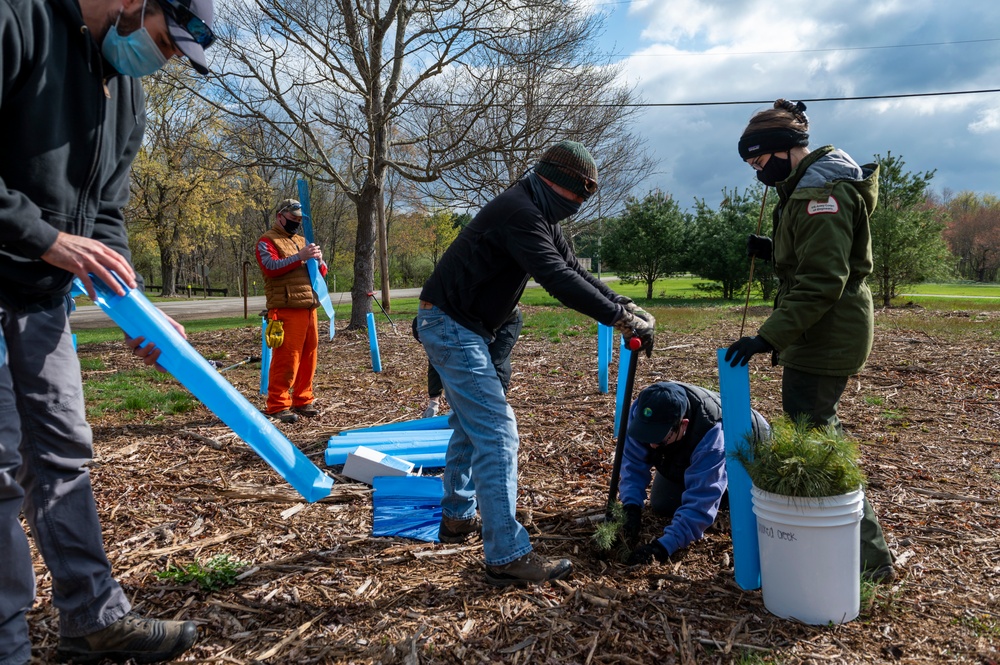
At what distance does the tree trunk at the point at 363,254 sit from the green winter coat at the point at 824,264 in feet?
37.9

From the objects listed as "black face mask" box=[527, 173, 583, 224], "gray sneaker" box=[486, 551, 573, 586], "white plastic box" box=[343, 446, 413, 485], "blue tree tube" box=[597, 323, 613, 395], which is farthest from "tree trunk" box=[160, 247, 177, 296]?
"gray sneaker" box=[486, 551, 573, 586]

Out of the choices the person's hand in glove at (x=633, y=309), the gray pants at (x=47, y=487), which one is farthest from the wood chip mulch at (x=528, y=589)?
the person's hand in glove at (x=633, y=309)

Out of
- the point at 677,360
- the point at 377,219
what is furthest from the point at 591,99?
the point at 677,360

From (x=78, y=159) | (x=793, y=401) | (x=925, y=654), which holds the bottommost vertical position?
(x=925, y=654)

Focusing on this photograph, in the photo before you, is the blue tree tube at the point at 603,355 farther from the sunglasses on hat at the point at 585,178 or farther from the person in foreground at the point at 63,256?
the person in foreground at the point at 63,256

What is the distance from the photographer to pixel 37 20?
6.39 ft

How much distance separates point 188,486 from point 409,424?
181 centimetres

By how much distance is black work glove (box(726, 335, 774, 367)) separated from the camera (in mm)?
2861

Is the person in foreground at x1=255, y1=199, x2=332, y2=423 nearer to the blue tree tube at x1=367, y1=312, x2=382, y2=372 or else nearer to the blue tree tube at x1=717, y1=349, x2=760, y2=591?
the blue tree tube at x1=367, y1=312, x2=382, y2=372

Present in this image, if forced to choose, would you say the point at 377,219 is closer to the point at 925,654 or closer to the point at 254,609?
the point at 254,609

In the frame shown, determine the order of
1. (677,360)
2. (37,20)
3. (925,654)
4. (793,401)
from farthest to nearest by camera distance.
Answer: (677,360)
(793,401)
(925,654)
(37,20)

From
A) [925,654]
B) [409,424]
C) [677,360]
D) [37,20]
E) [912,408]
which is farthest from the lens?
[677,360]

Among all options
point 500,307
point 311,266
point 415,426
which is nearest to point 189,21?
point 500,307

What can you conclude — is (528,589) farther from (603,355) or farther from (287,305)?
(603,355)
